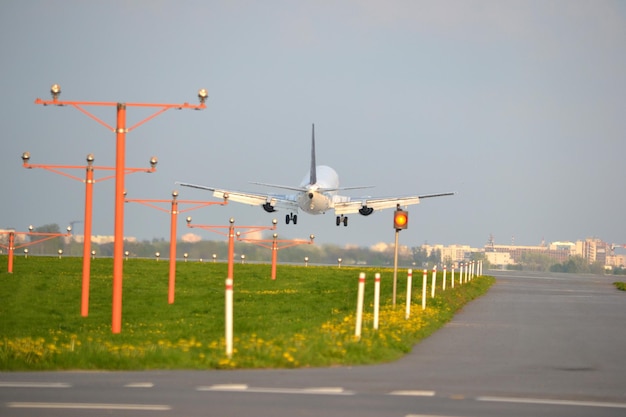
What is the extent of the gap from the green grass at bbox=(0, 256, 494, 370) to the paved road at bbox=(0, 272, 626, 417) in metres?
0.89

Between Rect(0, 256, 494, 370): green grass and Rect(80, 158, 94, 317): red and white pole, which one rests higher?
Rect(80, 158, 94, 317): red and white pole

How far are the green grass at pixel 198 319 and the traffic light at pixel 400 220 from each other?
2353 millimetres

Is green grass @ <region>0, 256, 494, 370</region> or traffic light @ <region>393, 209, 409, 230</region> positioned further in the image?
traffic light @ <region>393, 209, 409, 230</region>

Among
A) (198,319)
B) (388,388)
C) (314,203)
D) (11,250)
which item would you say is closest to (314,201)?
(314,203)

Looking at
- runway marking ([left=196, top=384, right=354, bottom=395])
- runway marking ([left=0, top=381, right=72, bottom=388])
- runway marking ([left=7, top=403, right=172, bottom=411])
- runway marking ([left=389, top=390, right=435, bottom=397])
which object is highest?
runway marking ([left=389, top=390, right=435, bottom=397])

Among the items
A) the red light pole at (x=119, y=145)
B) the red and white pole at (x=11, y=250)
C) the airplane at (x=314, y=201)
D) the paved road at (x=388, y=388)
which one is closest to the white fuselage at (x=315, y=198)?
the airplane at (x=314, y=201)

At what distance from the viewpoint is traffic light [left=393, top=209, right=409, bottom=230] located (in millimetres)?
34688

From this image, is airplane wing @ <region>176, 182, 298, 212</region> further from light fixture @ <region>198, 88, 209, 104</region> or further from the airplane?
light fixture @ <region>198, 88, 209, 104</region>

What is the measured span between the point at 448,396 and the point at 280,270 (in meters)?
59.0

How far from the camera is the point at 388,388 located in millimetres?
15609

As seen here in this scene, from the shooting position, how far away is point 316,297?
46812mm

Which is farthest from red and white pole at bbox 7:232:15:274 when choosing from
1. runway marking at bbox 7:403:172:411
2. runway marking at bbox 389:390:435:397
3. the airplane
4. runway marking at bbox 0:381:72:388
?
runway marking at bbox 7:403:172:411

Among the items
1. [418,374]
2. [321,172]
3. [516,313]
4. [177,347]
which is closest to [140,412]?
[418,374]

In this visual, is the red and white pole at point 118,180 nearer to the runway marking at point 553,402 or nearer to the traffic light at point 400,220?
the traffic light at point 400,220
